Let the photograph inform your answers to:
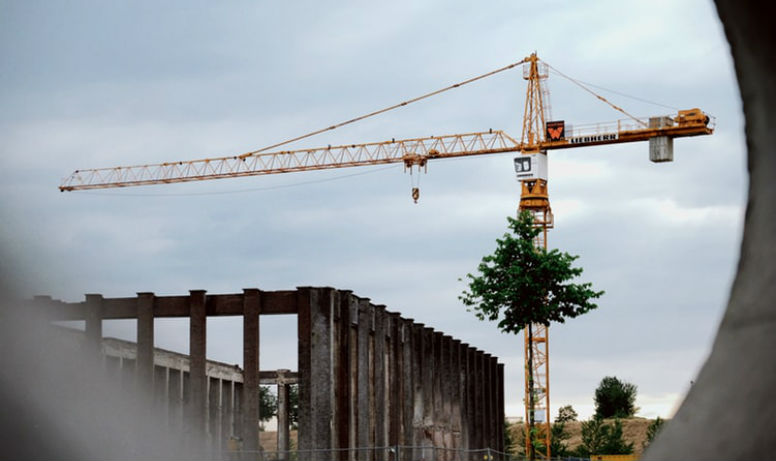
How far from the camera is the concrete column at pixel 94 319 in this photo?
29594mm

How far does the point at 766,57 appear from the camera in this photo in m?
3.71

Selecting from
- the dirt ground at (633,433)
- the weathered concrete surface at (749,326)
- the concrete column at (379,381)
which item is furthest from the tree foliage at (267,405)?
the weathered concrete surface at (749,326)

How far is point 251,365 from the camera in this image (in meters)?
27.0

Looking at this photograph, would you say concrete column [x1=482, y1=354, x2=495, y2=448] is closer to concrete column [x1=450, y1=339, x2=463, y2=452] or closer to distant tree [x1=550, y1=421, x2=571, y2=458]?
distant tree [x1=550, y1=421, x2=571, y2=458]

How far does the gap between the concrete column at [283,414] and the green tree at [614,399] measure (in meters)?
38.2

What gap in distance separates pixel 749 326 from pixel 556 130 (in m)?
95.9

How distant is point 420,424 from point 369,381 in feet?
26.6

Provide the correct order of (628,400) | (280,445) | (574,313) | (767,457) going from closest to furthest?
1. (767,457)
2. (280,445)
3. (574,313)
4. (628,400)

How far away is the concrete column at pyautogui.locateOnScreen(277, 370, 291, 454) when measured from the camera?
4234 cm

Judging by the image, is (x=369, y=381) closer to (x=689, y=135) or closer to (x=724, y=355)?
(x=724, y=355)

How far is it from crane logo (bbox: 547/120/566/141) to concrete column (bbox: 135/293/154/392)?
2851 inches

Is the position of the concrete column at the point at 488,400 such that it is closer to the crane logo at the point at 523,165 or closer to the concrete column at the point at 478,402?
the concrete column at the point at 478,402

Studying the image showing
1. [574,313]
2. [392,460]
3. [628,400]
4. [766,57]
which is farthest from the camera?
[628,400]

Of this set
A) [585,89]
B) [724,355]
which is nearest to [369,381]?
[724,355]
